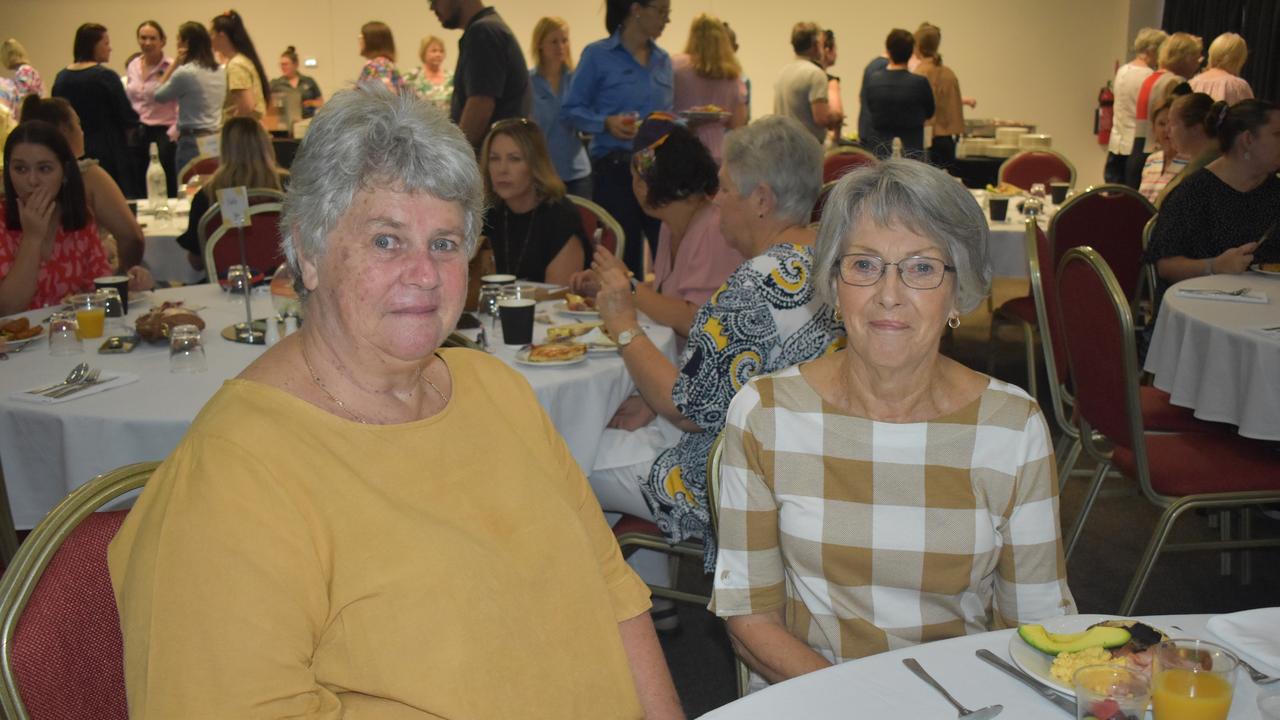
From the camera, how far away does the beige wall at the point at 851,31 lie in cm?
1223

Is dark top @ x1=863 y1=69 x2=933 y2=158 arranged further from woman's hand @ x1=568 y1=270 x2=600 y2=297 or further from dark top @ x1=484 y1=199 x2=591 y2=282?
woman's hand @ x1=568 y1=270 x2=600 y2=297

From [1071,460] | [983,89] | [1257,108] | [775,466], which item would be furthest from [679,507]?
[983,89]

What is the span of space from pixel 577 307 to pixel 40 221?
1.79 meters

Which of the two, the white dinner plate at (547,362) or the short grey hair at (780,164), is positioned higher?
the short grey hair at (780,164)

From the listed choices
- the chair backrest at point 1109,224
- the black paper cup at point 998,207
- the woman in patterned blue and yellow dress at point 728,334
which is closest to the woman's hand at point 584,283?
the woman in patterned blue and yellow dress at point 728,334

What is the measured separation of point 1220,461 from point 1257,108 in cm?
191

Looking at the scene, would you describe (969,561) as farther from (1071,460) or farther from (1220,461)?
(1071,460)

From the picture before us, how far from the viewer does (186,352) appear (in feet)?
8.98

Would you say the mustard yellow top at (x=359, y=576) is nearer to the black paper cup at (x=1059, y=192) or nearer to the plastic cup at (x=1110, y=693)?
the plastic cup at (x=1110, y=693)

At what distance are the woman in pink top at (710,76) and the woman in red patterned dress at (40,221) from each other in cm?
376

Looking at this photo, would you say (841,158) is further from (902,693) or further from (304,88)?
(304,88)

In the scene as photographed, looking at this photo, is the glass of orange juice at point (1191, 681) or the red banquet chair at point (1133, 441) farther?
the red banquet chair at point (1133, 441)

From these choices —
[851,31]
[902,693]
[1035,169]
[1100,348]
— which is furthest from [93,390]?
[851,31]

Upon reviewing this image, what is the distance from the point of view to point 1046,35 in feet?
40.2
